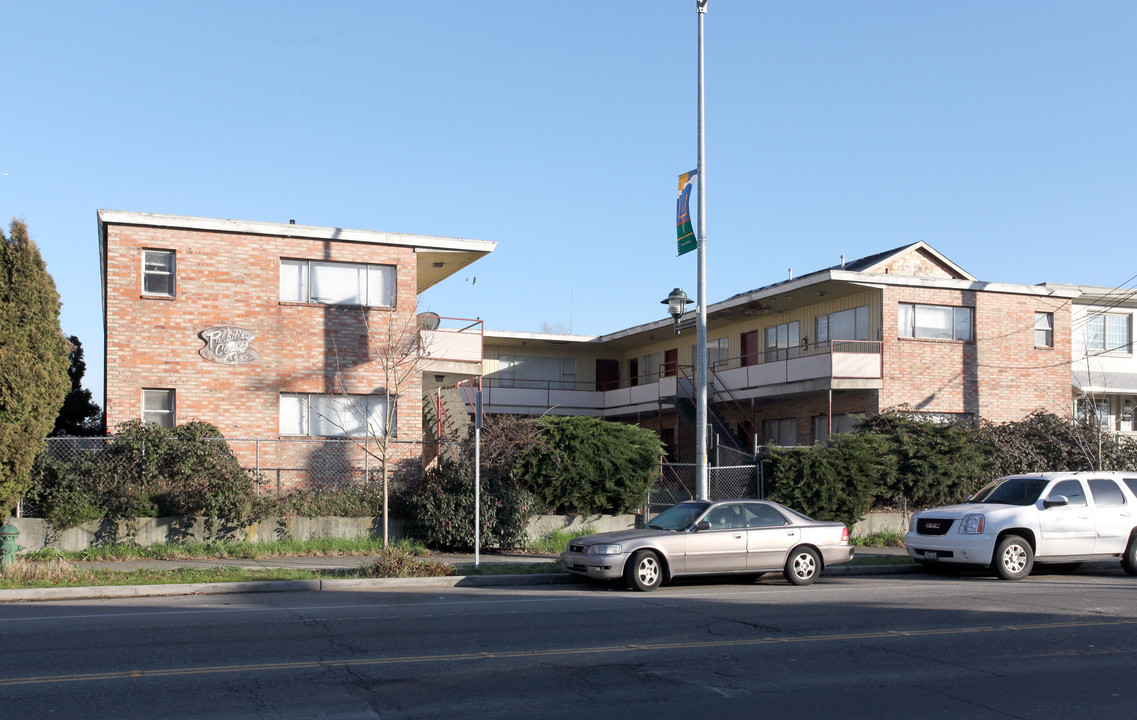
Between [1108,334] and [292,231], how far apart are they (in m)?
27.8

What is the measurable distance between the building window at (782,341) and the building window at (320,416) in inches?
564

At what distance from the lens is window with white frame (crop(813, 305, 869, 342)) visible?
29.4 metres

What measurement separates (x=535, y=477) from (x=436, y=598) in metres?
6.72

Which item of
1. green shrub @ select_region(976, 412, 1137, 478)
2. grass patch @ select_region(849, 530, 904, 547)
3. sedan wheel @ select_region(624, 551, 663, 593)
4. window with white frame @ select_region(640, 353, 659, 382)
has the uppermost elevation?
window with white frame @ select_region(640, 353, 659, 382)

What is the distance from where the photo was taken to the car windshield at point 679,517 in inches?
604

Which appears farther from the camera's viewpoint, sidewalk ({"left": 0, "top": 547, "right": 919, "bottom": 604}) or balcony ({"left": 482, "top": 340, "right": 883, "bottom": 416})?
balcony ({"left": 482, "top": 340, "right": 883, "bottom": 416})

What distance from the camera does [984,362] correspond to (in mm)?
29344

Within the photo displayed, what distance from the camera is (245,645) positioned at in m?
9.93

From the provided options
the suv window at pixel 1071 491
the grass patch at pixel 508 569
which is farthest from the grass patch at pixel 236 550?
the suv window at pixel 1071 491

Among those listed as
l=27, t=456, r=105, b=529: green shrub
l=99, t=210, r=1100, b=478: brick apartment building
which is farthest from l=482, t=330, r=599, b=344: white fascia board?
l=27, t=456, r=105, b=529: green shrub

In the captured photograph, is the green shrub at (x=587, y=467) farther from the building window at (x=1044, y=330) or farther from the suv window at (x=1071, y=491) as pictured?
the building window at (x=1044, y=330)

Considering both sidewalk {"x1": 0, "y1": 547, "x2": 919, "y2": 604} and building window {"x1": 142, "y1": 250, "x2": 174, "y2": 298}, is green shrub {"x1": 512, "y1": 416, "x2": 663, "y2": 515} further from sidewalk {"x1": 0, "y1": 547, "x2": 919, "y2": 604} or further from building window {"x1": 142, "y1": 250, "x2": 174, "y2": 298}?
building window {"x1": 142, "y1": 250, "x2": 174, "y2": 298}

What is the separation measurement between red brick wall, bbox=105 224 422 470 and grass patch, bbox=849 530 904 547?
10.5 m

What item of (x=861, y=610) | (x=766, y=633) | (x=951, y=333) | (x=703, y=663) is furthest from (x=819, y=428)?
(x=703, y=663)
